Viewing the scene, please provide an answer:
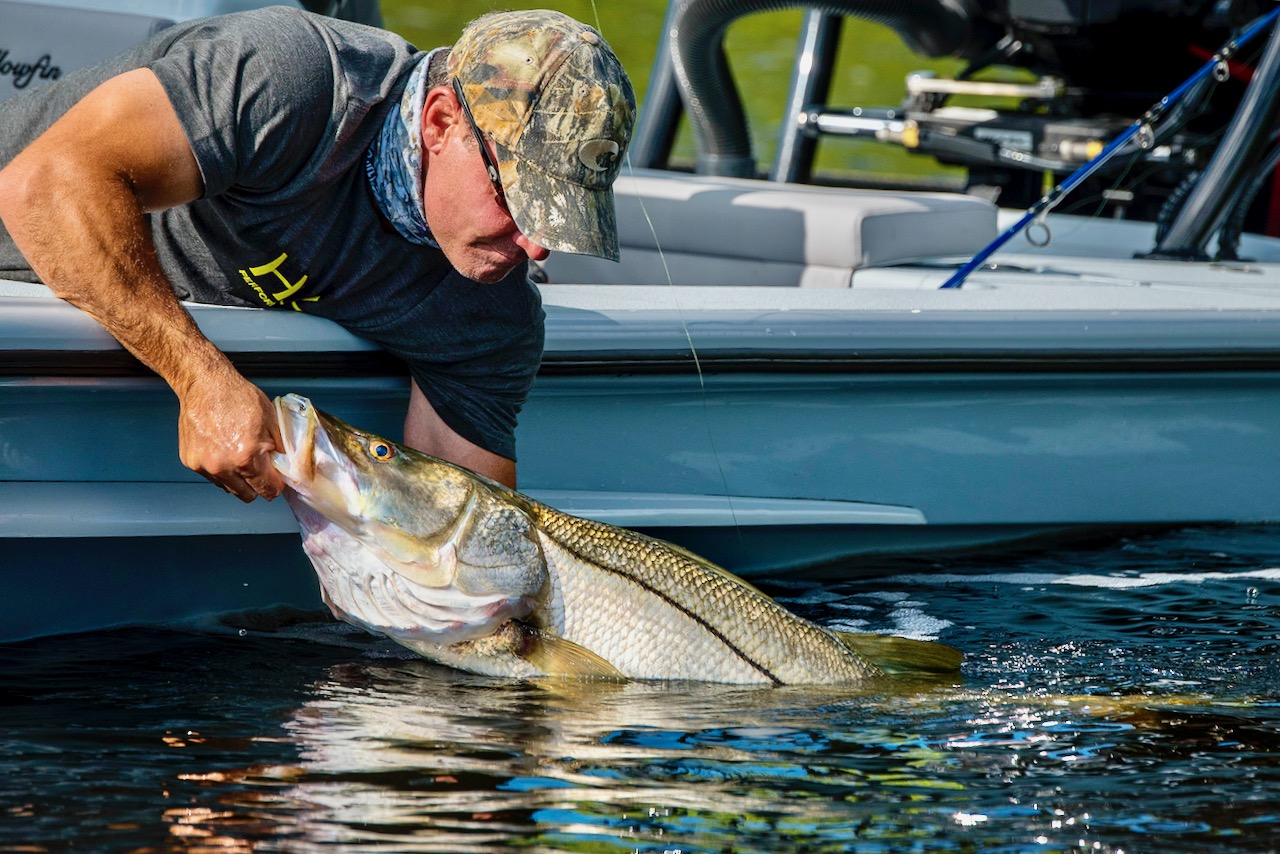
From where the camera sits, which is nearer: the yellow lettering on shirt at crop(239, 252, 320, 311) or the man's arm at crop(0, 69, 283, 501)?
the man's arm at crop(0, 69, 283, 501)

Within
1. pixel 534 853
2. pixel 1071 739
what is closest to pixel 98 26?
pixel 534 853

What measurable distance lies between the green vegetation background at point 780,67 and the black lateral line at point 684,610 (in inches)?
420

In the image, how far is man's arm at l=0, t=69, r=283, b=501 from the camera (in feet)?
7.97

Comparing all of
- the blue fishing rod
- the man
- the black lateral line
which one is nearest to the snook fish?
the black lateral line

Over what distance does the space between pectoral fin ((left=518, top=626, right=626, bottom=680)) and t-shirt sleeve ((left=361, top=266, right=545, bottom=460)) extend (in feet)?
1.64

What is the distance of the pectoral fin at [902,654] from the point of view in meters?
2.85

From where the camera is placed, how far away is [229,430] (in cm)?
248

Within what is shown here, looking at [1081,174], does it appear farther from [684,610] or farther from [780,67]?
[780,67]

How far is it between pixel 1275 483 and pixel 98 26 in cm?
302

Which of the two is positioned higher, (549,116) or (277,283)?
(549,116)

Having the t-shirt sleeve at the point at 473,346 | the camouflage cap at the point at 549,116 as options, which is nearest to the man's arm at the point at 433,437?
the t-shirt sleeve at the point at 473,346

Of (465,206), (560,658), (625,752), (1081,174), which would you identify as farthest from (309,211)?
(1081,174)

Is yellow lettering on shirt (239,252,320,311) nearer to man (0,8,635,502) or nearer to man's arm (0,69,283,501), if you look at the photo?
man (0,8,635,502)

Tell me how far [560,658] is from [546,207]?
78 cm
